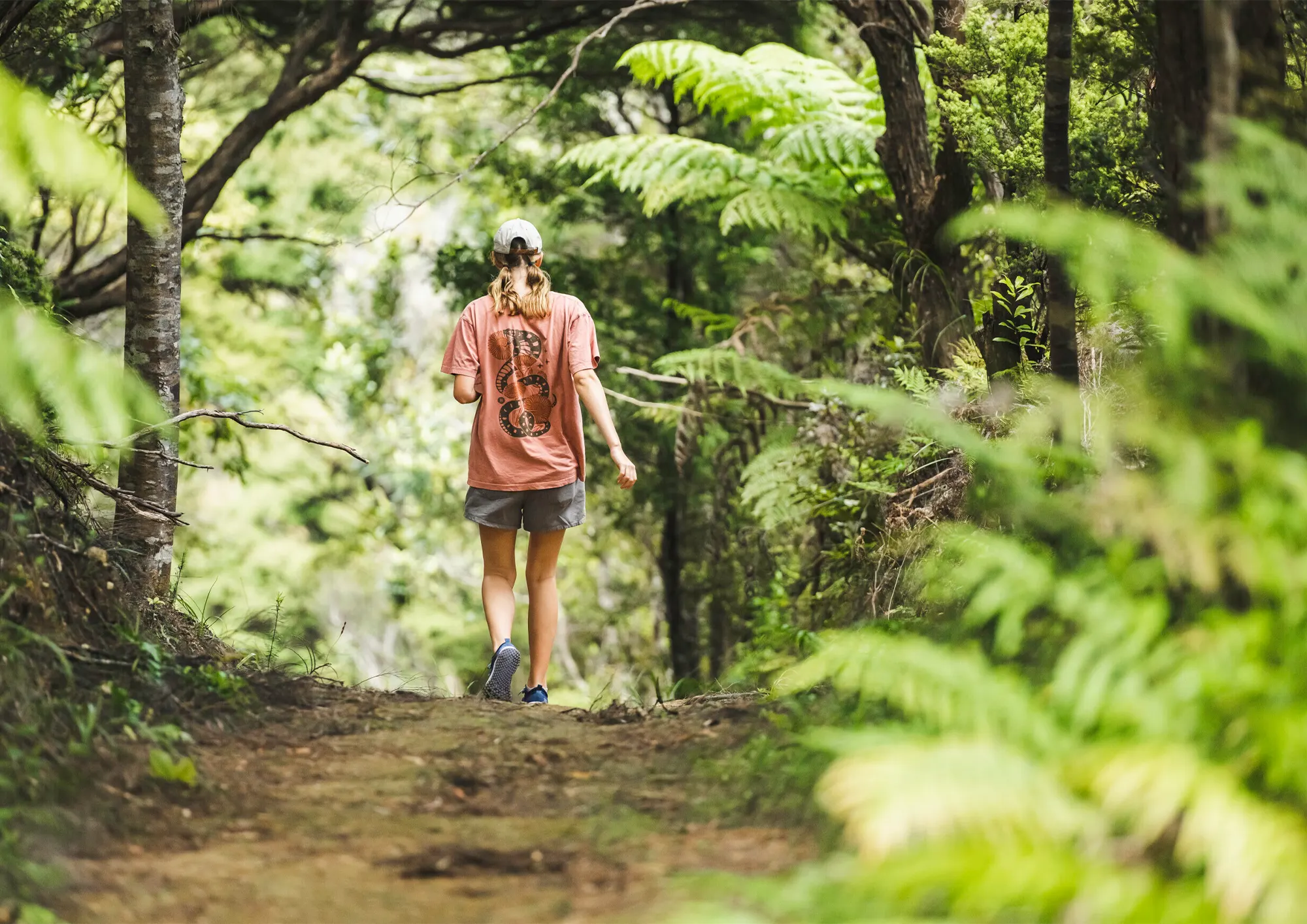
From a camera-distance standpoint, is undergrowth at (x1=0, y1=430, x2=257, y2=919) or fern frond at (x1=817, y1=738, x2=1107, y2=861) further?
undergrowth at (x1=0, y1=430, x2=257, y2=919)

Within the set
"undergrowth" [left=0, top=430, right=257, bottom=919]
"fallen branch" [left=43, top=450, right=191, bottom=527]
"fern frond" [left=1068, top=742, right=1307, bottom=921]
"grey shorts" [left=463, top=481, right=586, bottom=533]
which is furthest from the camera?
"grey shorts" [left=463, top=481, right=586, bottom=533]

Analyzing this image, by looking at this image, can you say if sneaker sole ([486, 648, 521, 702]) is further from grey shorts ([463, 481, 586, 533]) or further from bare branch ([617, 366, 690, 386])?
bare branch ([617, 366, 690, 386])

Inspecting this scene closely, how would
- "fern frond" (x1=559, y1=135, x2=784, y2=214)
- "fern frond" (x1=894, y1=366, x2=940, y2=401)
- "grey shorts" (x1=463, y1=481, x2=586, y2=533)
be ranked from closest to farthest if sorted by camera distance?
A: "fern frond" (x1=894, y1=366, x2=940, y2=401) → "grey shorts" (x1=463, y1=481, x2=586, y2=533) → "fern frond" (x1=559, y1=135, x2=784, y2=214)

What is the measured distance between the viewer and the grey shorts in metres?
4.59

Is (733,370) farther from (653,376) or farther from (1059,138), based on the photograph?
(1059,138)

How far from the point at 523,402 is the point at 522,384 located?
0.08m

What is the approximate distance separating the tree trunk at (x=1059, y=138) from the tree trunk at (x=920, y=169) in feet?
5.77

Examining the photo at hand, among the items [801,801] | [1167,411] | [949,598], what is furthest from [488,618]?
[1167,411]

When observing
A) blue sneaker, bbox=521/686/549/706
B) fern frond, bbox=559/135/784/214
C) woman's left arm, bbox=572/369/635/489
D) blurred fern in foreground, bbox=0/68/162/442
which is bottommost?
blue sneaker, bbox=521/686/549/706

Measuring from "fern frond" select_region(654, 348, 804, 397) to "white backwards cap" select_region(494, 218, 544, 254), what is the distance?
179cm

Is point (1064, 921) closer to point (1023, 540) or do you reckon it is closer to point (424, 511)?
point (1023, 540)

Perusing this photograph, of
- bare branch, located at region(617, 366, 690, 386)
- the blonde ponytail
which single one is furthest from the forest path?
bare branch, located at region(617, 366, 690, 386)

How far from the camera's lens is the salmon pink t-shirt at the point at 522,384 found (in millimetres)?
4551

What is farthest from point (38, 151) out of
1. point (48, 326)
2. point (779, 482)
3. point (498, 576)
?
point (779, 482)
